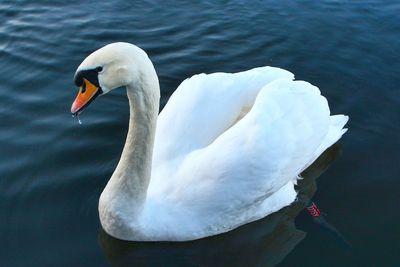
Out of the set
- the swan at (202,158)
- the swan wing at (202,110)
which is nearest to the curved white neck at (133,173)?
the swan at (202,158)

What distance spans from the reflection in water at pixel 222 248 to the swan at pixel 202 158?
113 millimetres

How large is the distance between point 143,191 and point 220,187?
698 mm

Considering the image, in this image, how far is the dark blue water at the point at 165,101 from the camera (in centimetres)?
573

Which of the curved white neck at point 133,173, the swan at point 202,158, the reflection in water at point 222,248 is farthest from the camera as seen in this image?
the reflection in water at point 222,248

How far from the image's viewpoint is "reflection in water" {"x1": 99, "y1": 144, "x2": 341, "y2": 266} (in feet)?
18.4

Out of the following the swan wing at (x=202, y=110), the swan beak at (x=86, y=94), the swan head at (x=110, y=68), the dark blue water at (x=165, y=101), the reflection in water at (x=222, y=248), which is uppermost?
the swan head at (x=110, y=68)

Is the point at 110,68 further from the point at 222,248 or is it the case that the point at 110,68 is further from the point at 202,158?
the point at 222,248

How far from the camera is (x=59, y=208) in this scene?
6102mm

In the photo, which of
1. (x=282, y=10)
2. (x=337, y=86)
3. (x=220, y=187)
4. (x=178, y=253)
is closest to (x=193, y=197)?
(x=220, y=187)

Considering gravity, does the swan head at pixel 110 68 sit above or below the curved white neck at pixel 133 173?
above

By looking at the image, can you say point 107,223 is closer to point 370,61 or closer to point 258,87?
point 258,87

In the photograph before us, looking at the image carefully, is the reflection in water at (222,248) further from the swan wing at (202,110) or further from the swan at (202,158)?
the swan wing at (202,110)

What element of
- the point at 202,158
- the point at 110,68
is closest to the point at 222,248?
the point at 202,158

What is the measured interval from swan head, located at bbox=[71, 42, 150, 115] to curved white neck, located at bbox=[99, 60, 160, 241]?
23 centimetres
